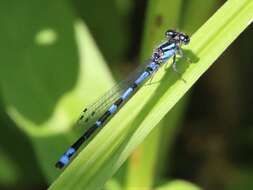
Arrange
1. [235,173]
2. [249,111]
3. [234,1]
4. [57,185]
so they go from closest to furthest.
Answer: [57,185], [234,1], [235,173], [249,111]

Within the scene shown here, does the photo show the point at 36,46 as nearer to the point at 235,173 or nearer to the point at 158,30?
the point at 158,30

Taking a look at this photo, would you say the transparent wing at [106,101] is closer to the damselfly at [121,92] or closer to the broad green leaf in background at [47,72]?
the damselfly at [121,92]

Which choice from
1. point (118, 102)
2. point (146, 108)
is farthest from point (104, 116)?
point (146, 108)

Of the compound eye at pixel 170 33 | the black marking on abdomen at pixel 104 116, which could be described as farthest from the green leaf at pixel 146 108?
the black marking on abdomen at pixel 104 116

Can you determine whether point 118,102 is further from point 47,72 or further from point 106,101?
point 47,72

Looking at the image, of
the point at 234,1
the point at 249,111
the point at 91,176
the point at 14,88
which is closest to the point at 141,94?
the point at 91,176

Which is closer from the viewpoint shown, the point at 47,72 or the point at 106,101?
the point at 106,101
